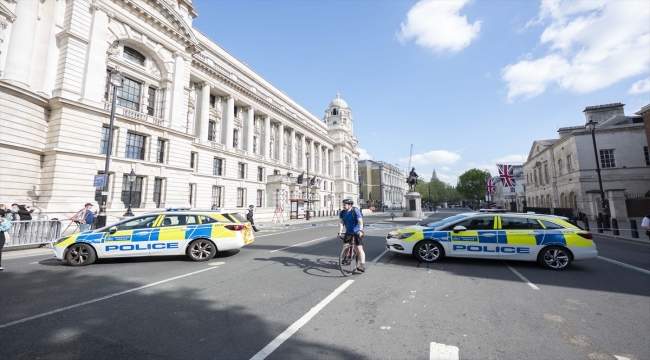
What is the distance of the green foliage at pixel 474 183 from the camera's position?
80.3 m

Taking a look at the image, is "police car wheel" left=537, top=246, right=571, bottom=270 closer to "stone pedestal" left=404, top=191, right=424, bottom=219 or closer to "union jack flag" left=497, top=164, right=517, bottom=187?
"stone pedestal" left=404, top=191, right=424, bottom=219

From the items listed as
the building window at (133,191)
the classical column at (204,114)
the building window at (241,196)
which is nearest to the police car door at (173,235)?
the building window at (133,191)

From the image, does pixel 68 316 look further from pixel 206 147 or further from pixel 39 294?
pixel 206 147

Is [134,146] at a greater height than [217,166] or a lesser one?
lesser

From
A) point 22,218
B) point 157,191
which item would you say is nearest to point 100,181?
point 22,218

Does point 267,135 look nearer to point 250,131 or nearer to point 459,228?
point 250,131

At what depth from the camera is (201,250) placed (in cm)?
826

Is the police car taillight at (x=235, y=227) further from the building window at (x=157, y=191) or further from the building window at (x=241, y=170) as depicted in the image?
the building window at (x=241, y=170)

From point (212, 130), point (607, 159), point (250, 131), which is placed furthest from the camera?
point (250, 131)

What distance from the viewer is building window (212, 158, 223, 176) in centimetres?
3225

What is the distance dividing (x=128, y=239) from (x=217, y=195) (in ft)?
84.9

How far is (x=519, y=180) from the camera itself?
60.8 metres

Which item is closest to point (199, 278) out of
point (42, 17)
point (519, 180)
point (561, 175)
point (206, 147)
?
point (42, 17)

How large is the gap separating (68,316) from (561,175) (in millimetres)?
41580
